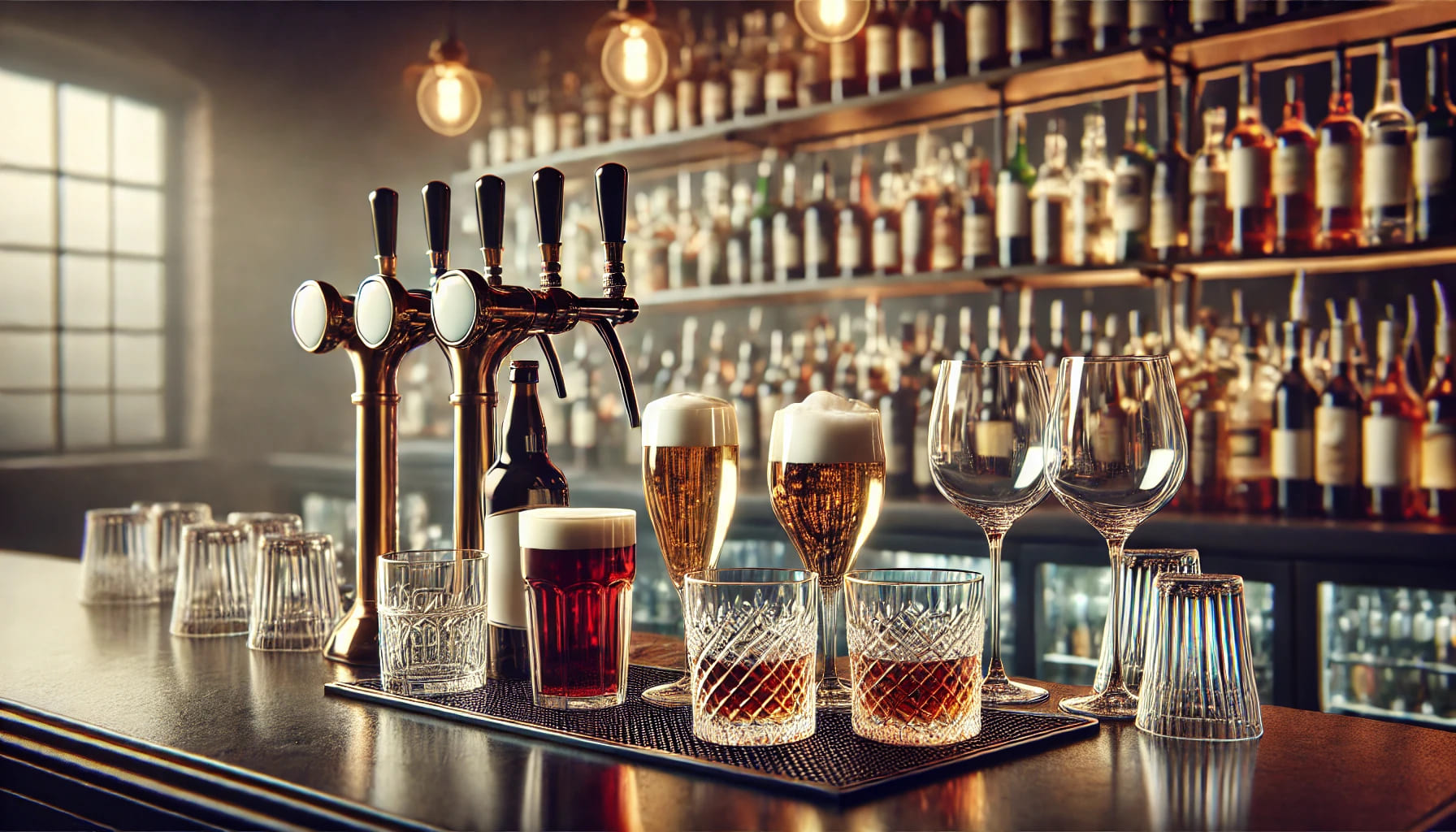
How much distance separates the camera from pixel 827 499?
2.77 ft

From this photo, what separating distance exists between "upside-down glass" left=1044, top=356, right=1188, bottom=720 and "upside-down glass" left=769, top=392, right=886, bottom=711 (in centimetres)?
12

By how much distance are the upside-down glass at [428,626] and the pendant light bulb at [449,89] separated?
1.97 m

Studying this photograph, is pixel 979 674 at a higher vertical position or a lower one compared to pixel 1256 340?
lower

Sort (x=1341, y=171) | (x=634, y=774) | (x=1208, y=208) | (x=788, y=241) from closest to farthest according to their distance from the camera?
(x=634, y=774) → (x=1341, y=171) → (x=1208, y=208) → (x=788, y=241)

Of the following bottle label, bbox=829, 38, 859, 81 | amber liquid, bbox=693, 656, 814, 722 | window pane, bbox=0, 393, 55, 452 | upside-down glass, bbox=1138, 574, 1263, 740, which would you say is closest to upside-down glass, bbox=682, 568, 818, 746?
amber liquid, bbox=693, 656, 814, 722

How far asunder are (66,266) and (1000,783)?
426cm

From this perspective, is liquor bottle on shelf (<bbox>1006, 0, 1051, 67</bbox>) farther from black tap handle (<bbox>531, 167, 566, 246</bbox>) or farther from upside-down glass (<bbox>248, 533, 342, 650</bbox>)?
upside-down glass (<bbox>248, 533, 342, 650</bbox>)

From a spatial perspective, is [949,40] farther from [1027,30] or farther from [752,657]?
[752,657]

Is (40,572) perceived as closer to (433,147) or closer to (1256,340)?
(1256,340)

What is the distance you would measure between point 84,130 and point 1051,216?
3.33 metres

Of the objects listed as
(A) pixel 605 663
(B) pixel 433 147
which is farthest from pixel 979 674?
(B) pixel 433 147

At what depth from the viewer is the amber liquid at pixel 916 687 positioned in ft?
2.31

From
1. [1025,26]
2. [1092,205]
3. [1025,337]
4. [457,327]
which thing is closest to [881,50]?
[1025,26]

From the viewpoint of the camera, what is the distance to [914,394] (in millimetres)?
2766
